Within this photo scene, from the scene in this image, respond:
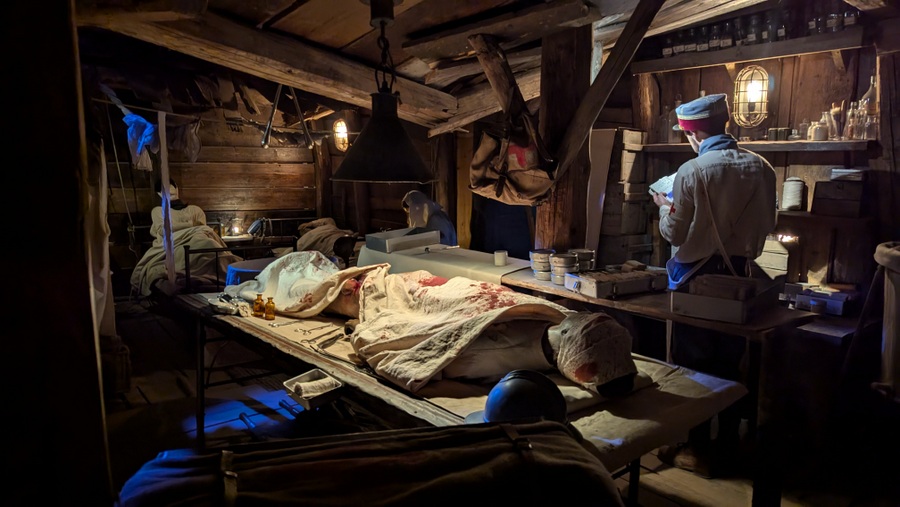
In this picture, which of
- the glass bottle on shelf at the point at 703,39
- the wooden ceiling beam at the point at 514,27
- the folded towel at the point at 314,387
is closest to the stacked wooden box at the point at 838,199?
the glass bottle on shelf at the point at 703,39

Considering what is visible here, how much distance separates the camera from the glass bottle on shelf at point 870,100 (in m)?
4.86

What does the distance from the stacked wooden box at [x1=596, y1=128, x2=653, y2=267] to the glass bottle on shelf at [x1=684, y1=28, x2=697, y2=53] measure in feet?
3.29

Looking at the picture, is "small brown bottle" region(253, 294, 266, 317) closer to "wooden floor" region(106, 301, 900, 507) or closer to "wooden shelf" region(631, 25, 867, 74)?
"wooden floor" region(106, 301, 900, 507)

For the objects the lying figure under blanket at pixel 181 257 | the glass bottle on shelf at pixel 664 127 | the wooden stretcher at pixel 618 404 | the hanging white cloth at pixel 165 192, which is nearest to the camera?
the wooden stretcher at pixel 618 404

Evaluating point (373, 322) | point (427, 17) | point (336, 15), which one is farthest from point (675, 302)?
point (336, 15)

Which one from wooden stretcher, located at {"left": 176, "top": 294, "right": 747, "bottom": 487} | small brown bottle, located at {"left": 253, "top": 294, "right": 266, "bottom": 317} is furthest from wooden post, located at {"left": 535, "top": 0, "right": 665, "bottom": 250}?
small brown bottle, located at {"left": 253, "top": 294, "right": 266, "bottom": 317}

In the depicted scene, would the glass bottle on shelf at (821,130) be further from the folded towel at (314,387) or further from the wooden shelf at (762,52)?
the folded towel at (314,387)

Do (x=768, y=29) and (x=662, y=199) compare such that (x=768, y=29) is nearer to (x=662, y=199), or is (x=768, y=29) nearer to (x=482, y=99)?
(x=662, y=199)

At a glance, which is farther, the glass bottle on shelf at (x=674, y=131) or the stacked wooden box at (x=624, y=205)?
the stacked wooden box at (x=624, y=205)

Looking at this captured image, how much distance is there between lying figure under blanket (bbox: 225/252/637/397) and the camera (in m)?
2.68

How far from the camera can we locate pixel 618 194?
Result: 675 centimetres

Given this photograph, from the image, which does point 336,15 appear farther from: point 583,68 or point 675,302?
point 675,302

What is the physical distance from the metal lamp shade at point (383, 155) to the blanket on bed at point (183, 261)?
17.6ft

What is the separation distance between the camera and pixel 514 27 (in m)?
4.44
